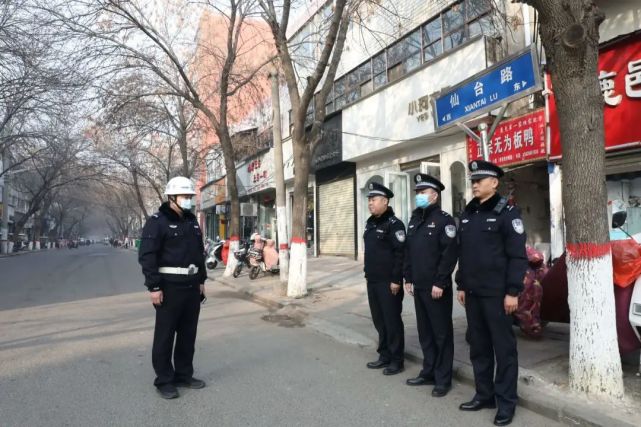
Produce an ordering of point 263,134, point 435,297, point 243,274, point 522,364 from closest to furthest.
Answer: point 435,297
point 522,364
point 243,274
point 263,134

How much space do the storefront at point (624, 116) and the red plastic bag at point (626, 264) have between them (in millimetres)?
4348

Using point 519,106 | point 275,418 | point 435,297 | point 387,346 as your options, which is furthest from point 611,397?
point 519,106

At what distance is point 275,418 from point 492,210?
7.91 ft

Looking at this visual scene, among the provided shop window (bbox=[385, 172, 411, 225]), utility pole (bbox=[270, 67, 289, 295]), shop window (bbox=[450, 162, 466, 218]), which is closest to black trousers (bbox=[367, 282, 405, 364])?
utility pole (bbox=[270, 67, 289, 295])

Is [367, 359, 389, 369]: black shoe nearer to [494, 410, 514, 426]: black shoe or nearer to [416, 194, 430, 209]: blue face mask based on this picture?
[494, 410, 514, 426]: black shoe

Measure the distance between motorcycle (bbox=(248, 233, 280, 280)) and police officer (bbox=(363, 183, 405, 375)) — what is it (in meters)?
8.56

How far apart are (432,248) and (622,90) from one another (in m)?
6.17

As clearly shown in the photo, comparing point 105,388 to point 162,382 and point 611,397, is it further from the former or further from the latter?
point 611,397

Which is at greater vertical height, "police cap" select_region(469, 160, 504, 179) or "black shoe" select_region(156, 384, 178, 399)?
"police cap" select_region(469, 160, 504, 179)

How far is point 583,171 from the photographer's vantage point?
13.3ft

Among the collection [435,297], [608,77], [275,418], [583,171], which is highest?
[608,77]

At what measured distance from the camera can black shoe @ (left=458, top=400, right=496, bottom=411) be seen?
4039 millimetres

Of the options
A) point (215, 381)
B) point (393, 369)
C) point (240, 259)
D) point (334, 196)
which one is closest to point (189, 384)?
point (215, 381)

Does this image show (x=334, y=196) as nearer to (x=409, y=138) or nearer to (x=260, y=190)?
(x=409, y=138)
